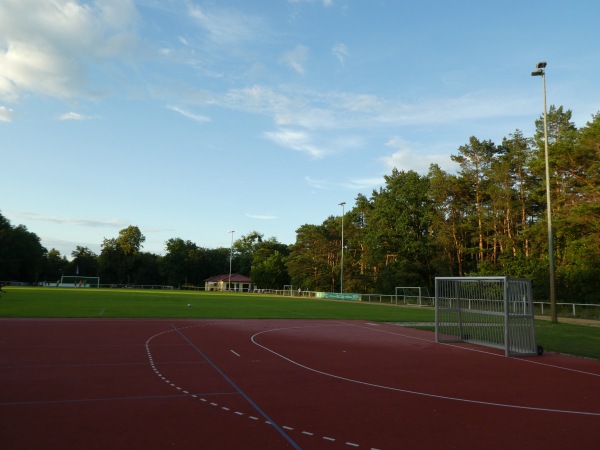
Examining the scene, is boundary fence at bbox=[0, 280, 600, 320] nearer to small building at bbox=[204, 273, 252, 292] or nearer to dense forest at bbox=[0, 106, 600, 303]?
dense forest at bbox=[0, 106, 600, 303]

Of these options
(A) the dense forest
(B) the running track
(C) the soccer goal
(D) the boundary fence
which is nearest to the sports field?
(B) the running track

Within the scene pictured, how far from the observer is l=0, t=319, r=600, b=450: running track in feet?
19.4

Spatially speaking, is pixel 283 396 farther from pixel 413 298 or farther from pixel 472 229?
pixel 472 229

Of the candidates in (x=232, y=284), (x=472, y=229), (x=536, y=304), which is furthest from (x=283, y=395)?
(x=232, y=284)

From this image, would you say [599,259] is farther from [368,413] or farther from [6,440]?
[6,440]

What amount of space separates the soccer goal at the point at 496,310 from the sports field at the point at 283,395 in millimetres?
775

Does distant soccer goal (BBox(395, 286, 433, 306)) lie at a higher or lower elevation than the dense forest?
lower

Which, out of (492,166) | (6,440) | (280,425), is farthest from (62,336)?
(492,166)

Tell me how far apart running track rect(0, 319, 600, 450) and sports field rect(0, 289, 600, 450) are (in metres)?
0.03

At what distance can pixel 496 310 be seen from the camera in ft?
49.0

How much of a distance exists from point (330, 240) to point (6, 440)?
251 feet

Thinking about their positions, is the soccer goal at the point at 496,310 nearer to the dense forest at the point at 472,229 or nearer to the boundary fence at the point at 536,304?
the boundary fence at the point at 536,304

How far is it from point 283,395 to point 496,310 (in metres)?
9.56

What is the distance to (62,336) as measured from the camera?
15688mm
